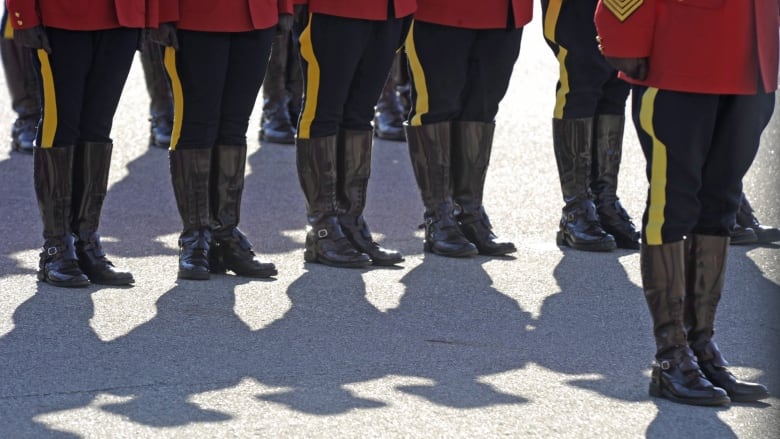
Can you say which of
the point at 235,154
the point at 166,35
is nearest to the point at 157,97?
the point at 235,154

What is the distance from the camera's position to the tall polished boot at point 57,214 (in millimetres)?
5859

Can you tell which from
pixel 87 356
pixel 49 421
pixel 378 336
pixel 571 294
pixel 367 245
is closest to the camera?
pixel 49 421

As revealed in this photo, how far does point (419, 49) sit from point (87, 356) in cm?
234

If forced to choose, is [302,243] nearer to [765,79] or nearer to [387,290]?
[387,290]

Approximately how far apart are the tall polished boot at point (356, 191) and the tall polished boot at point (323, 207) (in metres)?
0.05

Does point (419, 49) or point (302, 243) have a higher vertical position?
point (419, 49)

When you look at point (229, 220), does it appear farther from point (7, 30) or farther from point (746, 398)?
point (7, 30)

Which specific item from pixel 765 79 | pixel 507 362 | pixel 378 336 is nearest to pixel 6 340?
pixel 378 336

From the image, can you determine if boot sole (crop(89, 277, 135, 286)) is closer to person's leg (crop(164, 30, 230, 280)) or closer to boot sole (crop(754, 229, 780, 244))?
person's leg (crop(164, 30, 230, 280))

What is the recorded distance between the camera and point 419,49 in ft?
22.0

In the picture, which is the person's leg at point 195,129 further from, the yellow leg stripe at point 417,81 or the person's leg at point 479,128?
the person's leg at point 479,128

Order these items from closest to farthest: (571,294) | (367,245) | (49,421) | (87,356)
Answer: (49,421) → (87,356) → (571,294) → (367,245)

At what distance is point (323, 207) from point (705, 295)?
7.29 feet

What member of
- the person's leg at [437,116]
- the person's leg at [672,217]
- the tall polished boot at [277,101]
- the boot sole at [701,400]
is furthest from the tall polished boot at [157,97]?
the boot sole at [701,400]
